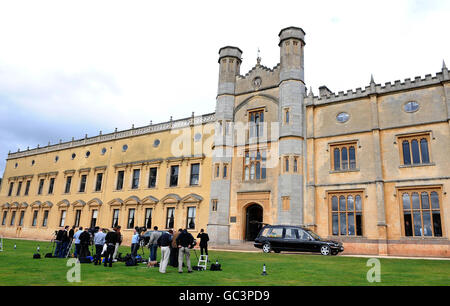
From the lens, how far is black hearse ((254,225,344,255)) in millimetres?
19141

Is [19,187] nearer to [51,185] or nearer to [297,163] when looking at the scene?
[51,185]

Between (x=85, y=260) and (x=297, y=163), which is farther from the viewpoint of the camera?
(x=297, y=163)

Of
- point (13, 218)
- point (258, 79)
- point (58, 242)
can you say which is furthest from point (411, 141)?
point (13, 218)

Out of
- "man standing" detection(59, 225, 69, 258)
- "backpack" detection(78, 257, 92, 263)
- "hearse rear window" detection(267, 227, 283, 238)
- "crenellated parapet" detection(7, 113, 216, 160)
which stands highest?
"crenellated parapet" detection(7, 113, 216, 160)

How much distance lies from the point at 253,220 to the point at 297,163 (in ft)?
19.6

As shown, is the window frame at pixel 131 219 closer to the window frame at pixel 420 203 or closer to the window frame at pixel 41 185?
the window frame at pixel 41 185

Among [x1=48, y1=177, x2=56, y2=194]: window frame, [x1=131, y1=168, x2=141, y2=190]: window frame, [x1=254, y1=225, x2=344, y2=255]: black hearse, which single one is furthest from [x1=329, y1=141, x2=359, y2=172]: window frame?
[x1=48, y1=177, x2=56, y2=194]: window frame

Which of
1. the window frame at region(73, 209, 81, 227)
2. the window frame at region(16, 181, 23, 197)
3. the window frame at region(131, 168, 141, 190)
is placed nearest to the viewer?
the window frame at region(131, 168, 141, 190)

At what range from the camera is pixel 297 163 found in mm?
25375

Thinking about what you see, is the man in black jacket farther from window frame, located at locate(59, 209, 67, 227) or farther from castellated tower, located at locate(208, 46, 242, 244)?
window frame, located at locate(59, 209, 67, 227)

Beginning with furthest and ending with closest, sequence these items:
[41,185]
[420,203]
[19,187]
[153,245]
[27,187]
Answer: [19,187], [27,187], [41,185], [420,203], [153,245]

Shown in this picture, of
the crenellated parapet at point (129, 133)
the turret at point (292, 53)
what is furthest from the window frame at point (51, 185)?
the turret at point (292, 53)

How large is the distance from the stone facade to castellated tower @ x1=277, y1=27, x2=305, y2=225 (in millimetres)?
79
